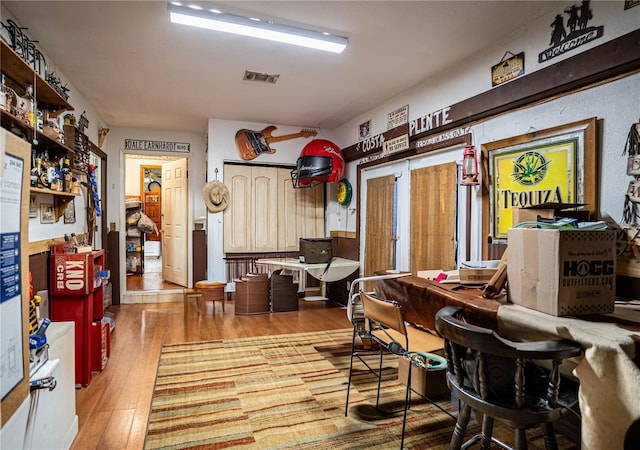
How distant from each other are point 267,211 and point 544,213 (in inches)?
171

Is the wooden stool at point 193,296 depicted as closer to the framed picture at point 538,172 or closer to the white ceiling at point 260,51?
the white ceiling at point 260,51

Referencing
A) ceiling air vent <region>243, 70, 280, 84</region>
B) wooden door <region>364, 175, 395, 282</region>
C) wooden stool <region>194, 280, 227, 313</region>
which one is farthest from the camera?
wooden stool <region>194, 280, 227, 313</region>

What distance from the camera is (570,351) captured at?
1306 mm

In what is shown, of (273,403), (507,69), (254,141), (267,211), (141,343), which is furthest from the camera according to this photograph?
(267,211)

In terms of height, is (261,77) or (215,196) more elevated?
(261,77)

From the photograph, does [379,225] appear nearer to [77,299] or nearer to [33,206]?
[77,299]

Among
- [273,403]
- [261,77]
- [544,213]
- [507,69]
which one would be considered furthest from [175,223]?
[544,213]

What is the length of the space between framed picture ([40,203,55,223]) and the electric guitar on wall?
2.81 meters

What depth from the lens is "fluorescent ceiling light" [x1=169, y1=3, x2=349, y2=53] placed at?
2662 millimetres

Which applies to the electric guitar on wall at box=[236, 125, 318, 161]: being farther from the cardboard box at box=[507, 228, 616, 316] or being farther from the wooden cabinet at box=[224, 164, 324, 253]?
the cardboard box at box=[507, 228, 616, 316]

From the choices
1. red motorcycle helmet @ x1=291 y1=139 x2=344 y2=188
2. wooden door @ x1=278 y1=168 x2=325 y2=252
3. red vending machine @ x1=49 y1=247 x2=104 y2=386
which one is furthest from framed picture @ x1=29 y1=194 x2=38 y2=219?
wooden door @ x1=278 y1=168 x2=325 y2=252

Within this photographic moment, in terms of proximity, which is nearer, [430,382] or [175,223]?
[430,382]

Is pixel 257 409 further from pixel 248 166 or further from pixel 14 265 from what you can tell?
pixel 248 166

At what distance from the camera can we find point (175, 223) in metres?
6.66
